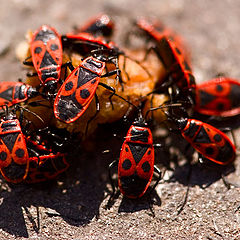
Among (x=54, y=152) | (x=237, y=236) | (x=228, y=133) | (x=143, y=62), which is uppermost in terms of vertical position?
(x=143, y=62)

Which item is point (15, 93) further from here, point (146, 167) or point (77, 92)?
point (146, 167)

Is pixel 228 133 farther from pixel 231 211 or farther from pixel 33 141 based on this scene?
pixel 33 141

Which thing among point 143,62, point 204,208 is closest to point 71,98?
point 143,62

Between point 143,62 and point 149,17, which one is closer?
point 143,62

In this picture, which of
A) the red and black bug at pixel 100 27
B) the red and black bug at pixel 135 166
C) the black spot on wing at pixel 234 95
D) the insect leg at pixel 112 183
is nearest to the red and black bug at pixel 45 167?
the insect leg at pixel 112 183

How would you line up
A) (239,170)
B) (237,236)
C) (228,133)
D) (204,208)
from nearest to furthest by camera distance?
1. (237,236)
2. (204,208)
3. (239,170)
4. (228,133)

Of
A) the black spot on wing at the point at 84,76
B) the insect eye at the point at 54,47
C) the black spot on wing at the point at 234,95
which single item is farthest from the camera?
the black spot on wing at the point at 234,95

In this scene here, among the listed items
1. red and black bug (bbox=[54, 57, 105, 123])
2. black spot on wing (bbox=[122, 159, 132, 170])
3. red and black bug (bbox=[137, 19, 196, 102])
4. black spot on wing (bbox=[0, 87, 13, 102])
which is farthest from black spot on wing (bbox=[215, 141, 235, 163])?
black spot on wing (bbox=[0, 87, 13, 102])

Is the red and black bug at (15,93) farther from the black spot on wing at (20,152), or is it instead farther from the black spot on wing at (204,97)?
the black spot on wing at (204,97)
